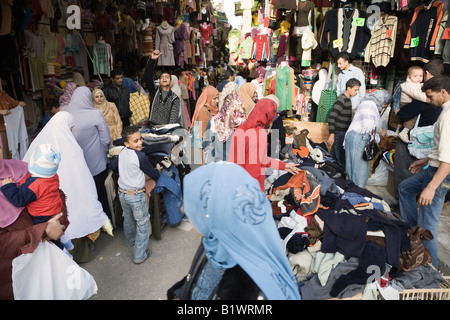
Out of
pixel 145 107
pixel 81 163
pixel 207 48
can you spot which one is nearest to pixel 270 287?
pixel 81 163

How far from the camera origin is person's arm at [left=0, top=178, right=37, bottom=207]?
6.16ft

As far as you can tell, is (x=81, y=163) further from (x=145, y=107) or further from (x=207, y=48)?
(x=207, y=48)

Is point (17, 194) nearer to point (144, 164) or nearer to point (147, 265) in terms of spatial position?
point (144, 164)

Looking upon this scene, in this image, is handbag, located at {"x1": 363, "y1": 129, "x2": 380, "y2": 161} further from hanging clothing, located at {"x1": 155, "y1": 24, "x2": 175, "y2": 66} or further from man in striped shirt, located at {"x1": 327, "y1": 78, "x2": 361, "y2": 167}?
hanging clothing, located at {"x1": 155, "y1": 24, "x2": 175, "y2": 66}

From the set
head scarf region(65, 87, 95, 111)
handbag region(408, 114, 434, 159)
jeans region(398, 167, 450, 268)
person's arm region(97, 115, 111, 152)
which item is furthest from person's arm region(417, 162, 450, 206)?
head scarf region(65, 87, 95, 111)

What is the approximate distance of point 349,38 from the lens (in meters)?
5.84

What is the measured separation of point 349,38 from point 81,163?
17.2 ft

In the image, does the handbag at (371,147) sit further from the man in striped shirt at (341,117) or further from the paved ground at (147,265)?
the paved ground at (147,265)

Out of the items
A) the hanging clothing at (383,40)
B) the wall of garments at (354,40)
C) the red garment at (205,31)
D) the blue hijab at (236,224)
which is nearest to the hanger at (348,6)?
the wall of garments at (354,40)

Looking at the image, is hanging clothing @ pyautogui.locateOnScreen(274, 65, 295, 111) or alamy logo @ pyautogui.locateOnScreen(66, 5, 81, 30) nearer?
alamy logo @ pyautogui.locateOnScreen(66, 5, 81, 30)

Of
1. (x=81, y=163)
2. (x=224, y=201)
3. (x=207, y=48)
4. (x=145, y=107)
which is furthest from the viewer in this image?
(x=207, y=48)

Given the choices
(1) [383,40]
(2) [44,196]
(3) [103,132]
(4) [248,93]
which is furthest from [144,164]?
(1) [383,40]

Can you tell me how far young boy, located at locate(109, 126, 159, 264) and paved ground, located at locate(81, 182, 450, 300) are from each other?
167 millimetres

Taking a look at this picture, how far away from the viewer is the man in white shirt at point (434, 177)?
8.34 ft
